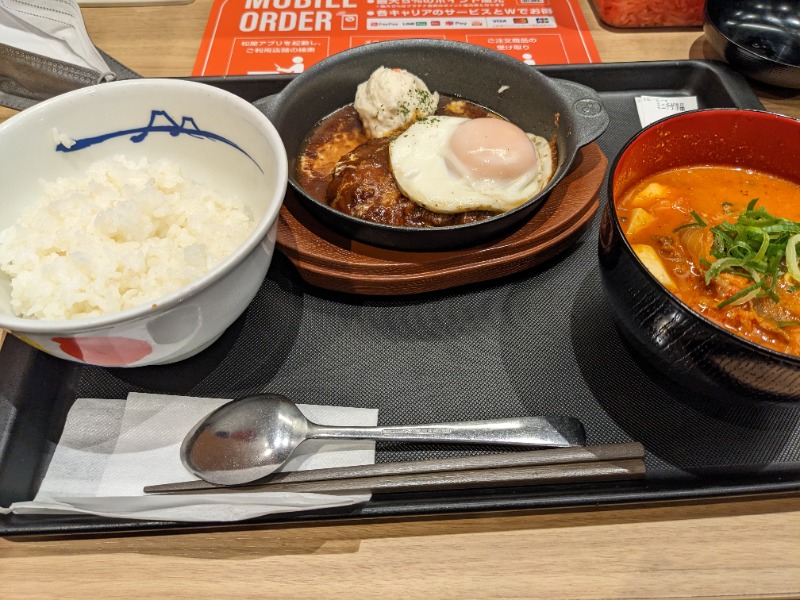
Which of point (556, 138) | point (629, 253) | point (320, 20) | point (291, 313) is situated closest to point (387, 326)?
point (291, 313)

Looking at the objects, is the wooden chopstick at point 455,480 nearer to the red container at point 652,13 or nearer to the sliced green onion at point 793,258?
the sliced green onion at point 793,258

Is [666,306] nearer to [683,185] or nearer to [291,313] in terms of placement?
[683,185]

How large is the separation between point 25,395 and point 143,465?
38 centimetres

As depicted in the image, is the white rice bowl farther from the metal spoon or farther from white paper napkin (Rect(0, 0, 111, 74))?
white paper napkin (Rect(0, 0, 111, 74))

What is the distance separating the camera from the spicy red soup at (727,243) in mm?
1241

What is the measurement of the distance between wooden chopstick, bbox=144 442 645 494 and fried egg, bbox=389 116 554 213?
2.52ft

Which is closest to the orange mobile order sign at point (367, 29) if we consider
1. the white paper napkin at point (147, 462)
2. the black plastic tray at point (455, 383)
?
the black plastic tray at point (455, 383)

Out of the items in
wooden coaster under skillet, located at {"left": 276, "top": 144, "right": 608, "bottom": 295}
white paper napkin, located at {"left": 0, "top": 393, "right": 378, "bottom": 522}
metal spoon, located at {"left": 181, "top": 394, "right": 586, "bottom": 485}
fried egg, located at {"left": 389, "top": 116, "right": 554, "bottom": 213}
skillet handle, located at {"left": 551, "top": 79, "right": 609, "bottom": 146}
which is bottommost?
white paper napkin, located at {"left": 0, "top": 393, "right": 378, "bottom": 522}

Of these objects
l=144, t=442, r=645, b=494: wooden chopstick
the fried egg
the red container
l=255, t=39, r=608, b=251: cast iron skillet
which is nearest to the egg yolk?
the fried egg

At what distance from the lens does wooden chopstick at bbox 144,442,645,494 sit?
1.19 metres

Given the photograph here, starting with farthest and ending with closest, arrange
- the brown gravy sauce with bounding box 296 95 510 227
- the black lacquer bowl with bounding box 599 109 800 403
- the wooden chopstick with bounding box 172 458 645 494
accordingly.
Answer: the brown gravy sauce with bounding box 296 95 510 227
the wooden chopstick with bounding box 172 458 645 494
the black lacquer bowl with bounding box 599 109 800 403

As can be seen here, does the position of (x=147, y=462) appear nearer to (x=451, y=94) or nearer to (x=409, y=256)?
(x=409, y=256)

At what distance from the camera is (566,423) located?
1.30m

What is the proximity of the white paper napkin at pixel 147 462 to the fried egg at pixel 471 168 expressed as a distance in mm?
708
